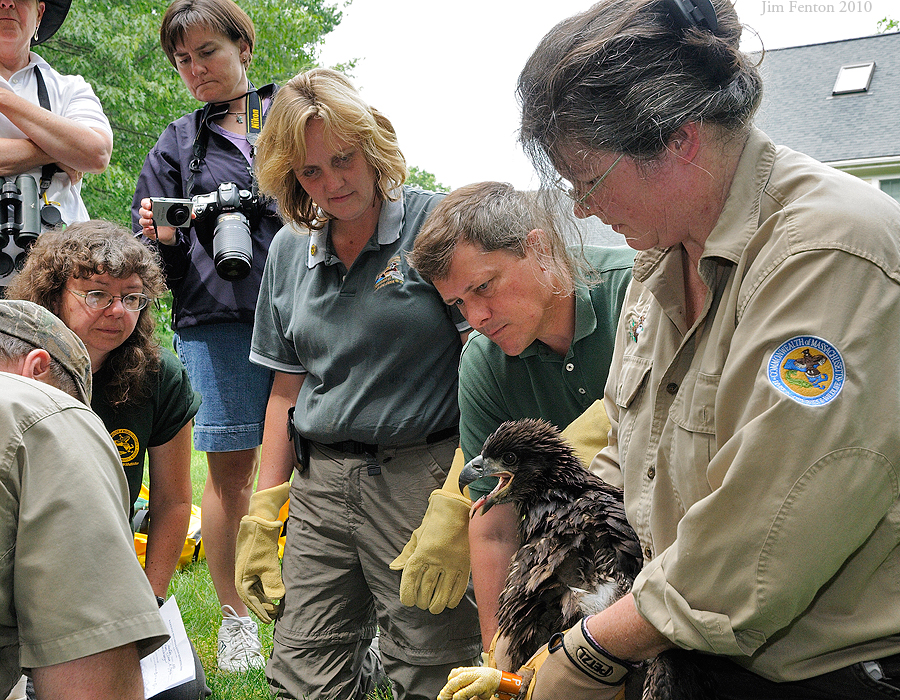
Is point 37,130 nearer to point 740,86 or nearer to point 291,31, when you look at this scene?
point 740,86

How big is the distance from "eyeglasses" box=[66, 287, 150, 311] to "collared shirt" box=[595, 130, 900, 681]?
2.47 metres

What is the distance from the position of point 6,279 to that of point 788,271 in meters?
3.58

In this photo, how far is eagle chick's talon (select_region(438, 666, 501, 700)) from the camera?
6.97 ft

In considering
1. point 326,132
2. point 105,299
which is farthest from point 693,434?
point 105,299

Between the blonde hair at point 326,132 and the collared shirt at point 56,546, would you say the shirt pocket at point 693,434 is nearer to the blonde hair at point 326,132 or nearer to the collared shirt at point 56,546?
the collared shirt at point 56,546

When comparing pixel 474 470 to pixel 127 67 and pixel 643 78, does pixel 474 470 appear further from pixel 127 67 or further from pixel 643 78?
pixel 127 67

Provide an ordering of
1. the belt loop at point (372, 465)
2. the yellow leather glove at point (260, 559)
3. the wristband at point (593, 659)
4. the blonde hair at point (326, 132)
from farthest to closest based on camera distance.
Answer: the yellow leather glove at point (260, 559) < the belt loop at point (372, 465) < the blonde hair at point (326, 132) < the wristband at point (593, 659)

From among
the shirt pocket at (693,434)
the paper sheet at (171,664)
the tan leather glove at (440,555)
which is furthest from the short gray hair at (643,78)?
the paper sheet at (171,664)

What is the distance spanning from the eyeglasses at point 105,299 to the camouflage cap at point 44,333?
114 centimetres

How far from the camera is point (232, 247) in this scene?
3.92 metres

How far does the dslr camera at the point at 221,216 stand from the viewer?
393 cm

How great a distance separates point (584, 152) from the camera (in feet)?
5.97

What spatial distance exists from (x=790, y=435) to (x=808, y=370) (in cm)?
12

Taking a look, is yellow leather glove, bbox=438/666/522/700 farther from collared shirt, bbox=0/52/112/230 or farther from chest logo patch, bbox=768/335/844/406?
collared shirt, bbox=0/52/112/230
